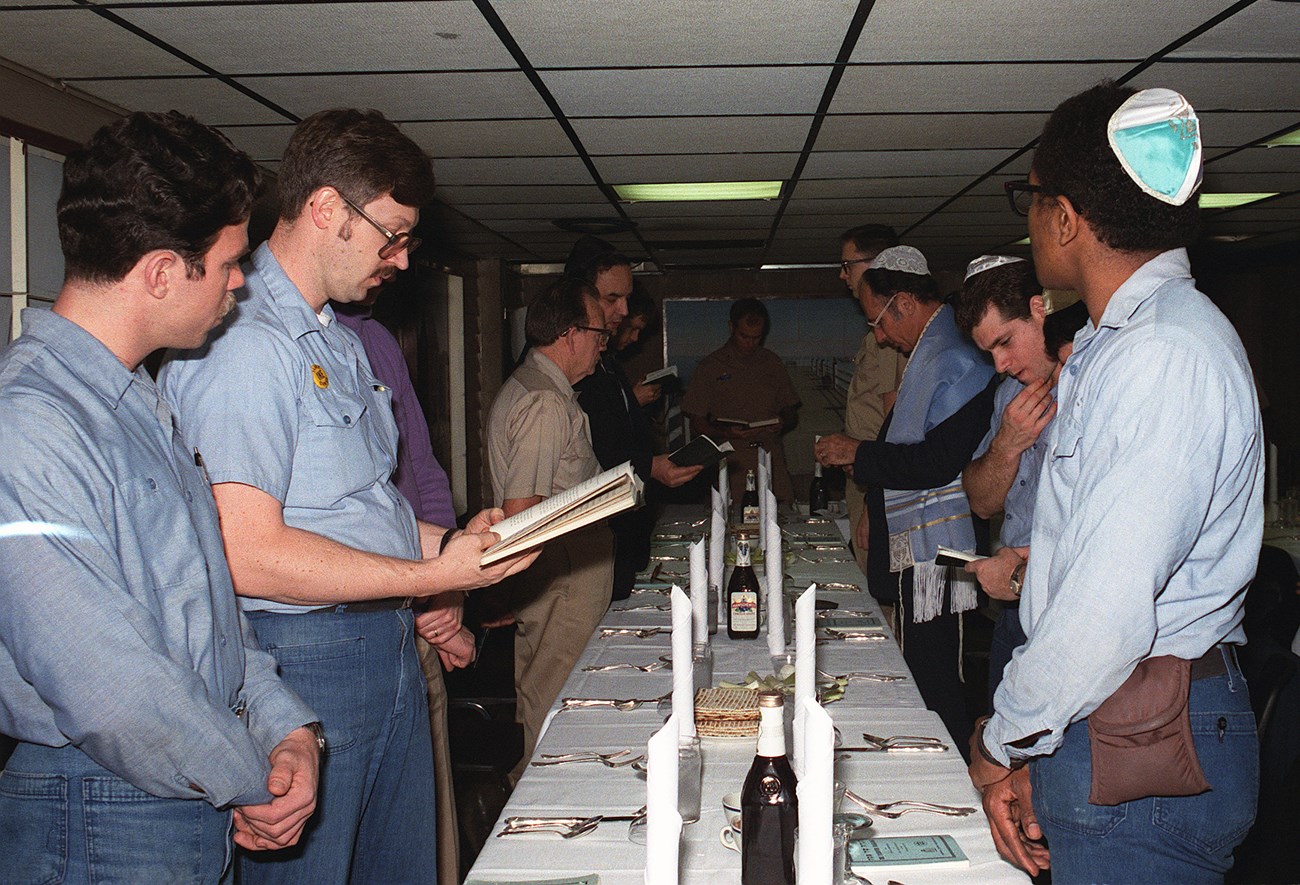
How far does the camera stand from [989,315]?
2695 mm

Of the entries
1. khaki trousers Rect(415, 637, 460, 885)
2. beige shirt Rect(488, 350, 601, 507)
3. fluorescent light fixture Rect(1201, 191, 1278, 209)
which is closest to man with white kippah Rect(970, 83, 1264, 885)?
khaki trousers Rect(415, 637, 460, 885)

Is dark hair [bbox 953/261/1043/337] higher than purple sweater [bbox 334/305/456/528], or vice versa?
dark hair [bbox 953/261/1043/337]

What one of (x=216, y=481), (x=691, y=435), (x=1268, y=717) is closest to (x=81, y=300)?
(x=216, y=481)

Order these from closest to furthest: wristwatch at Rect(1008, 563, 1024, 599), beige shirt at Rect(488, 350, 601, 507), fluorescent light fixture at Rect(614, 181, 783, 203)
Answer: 1. wristwatch at Rect(1008, 563, 1024, 599)
2. beige shirt at Rect(488, 350, 601, 507)
3. fluorescent light fixture at Rect(614, 181, 783, 203)

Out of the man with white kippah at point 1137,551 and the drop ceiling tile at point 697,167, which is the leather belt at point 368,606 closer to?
the man with white kippah at point 1137,551

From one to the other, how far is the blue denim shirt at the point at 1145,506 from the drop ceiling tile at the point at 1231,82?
81.6 inches

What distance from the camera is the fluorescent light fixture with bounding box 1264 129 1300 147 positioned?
161 inches

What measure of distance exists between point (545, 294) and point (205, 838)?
7.87ft

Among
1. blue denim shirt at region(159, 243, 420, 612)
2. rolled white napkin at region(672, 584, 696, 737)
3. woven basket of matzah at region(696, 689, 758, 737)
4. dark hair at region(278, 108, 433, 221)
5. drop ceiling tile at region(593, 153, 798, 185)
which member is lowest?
woven basket of matzah at region(696, 689, 758, 737)

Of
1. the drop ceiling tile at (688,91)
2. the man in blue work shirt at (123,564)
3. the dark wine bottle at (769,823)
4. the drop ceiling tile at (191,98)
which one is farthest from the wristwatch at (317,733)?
the drop ceiling tile at (191,98)

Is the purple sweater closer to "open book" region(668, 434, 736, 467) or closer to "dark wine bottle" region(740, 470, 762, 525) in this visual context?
"open book" region(668, 434, 736, 467)

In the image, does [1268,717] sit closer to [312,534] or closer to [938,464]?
[938,464]

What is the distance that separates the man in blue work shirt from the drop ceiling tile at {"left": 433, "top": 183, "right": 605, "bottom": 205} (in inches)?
142

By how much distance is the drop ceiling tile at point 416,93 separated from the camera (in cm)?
309
